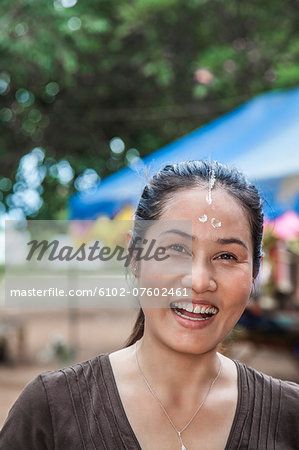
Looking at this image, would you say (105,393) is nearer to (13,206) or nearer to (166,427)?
(166,427)

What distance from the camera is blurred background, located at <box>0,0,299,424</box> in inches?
181

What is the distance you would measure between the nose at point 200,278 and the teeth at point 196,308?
0.12 feet

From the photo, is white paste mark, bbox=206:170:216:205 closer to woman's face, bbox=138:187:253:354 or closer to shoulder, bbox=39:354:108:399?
woman's face, bbox=138:187:253:354

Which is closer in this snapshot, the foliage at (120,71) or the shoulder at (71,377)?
A: the shoulder at (71,377)

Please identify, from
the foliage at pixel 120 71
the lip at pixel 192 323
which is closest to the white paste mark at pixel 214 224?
the lip at pixel 192 323

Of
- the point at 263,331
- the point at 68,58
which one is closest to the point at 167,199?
the point at 263,331

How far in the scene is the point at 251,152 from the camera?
4719 mm

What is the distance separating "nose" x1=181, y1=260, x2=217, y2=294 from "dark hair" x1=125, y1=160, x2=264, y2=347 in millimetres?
174

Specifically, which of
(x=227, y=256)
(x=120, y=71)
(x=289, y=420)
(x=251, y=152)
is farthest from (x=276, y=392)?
(x=120, y=71)

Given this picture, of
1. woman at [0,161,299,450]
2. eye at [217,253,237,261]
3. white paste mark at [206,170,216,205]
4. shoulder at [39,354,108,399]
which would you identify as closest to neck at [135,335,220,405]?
woman at [0,161,299,450]

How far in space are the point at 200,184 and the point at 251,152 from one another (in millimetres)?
3440

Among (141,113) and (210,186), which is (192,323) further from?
(141,113)

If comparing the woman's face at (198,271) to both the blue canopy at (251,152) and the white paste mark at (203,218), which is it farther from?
the blue canopy at (251,152)

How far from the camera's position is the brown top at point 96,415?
1252 mm
